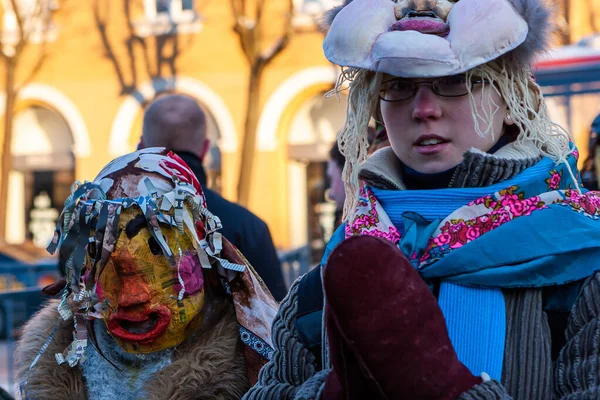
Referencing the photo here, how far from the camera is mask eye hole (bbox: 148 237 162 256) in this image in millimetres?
2617

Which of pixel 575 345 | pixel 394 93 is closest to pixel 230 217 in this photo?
pixel 394 93

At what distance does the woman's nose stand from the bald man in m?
1.99

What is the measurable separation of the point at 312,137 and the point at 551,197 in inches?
607

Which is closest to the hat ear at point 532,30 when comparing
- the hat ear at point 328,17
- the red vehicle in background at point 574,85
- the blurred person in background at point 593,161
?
the hat ear at point 328,17

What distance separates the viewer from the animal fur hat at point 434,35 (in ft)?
6.08

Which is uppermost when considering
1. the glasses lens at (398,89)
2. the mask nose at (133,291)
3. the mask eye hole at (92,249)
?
the glasses lens at (398,89)

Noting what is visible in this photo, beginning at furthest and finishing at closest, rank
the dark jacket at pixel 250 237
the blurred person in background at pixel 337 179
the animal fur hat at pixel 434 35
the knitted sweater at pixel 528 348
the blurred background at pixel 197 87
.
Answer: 1. the blurred background at pixel 197 87
2. the blurred person in background at pixel 337 179
3. the dark jacket at pixel 250 237
4. the animal fur hat at pixel 434 35
5. the knitted sweater at pixel 528 348

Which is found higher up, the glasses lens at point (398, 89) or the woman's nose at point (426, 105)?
the glasses lens at point (398, 89)

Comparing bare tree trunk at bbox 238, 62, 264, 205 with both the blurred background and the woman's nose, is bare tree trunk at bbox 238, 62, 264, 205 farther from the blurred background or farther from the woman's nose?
the woman's nose

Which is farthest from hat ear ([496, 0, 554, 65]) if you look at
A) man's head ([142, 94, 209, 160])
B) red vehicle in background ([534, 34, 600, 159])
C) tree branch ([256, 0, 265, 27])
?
tree branch ([256, 0, 265, 27])

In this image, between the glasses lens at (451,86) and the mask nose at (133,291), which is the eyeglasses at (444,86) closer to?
the glasses lens at (451,86)

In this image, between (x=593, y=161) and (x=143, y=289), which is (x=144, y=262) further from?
(x=593, y=161)

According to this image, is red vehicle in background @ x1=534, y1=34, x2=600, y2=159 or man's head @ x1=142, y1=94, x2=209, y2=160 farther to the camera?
red vehicle in background @ x1=534, y1=34, x2=600, y2=159

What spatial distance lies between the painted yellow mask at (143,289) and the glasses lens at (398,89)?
89cm
